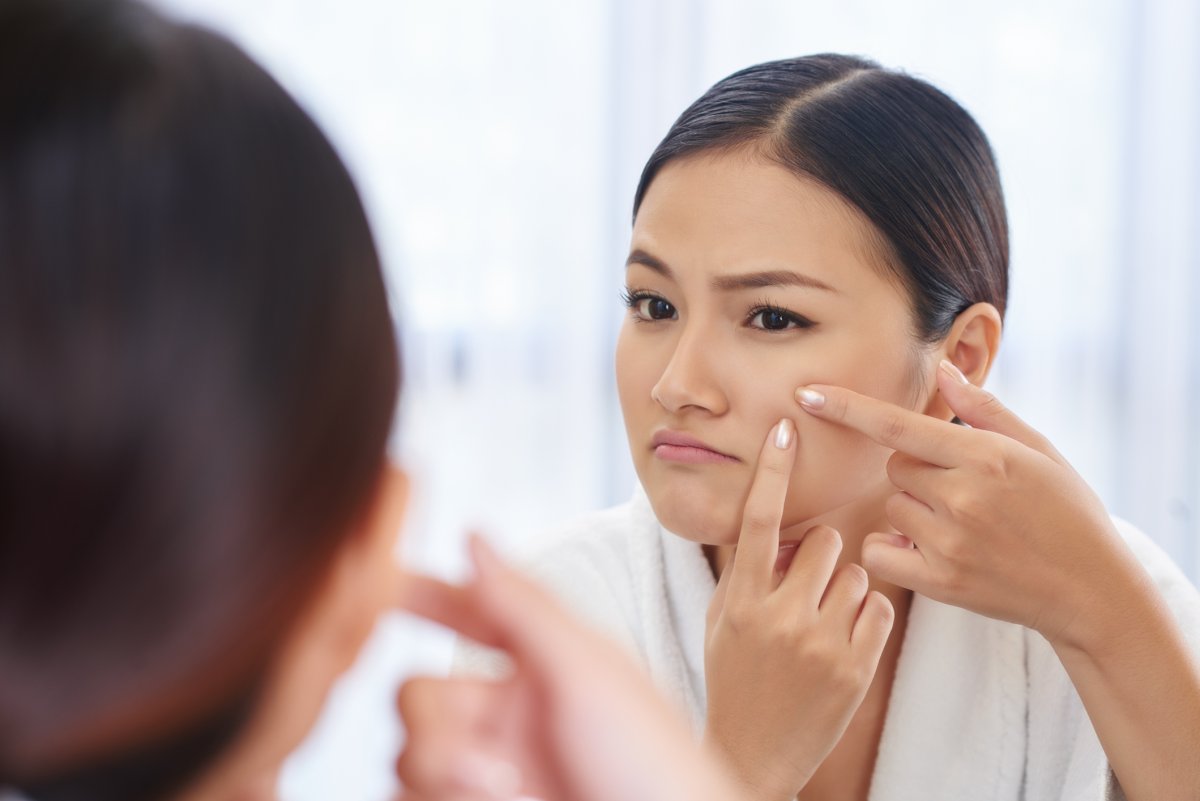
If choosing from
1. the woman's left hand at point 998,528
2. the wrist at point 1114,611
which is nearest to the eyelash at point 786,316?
the woman's left hand at point 998,528

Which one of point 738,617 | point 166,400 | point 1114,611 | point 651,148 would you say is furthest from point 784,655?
point 651,148

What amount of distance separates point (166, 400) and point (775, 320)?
2.54ft

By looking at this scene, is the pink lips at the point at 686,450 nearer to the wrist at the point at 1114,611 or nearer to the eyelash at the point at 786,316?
the eyelash at the point at 786,316

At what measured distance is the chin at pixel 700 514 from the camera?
3.70 ft

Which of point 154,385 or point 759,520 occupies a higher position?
point 154,385

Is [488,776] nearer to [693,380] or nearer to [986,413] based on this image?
[693,380]

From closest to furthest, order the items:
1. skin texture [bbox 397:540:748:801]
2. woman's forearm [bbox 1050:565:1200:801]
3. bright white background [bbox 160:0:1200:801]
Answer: skin texture [bbox 397:540:748:801] < woman's forearm [bbox 1050:565:1200:801] < bright white background [bbox 160:0:1200:801]

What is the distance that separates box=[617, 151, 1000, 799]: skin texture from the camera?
3.30 feet

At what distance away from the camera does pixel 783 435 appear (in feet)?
3.61

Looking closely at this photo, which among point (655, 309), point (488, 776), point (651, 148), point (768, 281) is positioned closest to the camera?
point (488, 776)

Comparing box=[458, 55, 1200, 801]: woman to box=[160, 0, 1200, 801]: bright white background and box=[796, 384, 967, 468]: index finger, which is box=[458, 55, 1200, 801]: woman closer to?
box=[796, 384, 967, 468]: index finger

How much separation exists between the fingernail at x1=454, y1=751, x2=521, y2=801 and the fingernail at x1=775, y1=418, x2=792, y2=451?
0.57m

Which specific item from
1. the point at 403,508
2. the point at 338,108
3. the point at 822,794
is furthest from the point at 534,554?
the point at 338,108

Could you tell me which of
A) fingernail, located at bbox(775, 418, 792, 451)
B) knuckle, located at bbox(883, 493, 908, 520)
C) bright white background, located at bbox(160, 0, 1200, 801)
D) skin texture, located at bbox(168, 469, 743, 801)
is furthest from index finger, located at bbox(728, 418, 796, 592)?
bright white background, located at bbox(160, 0, 1200, 801)
